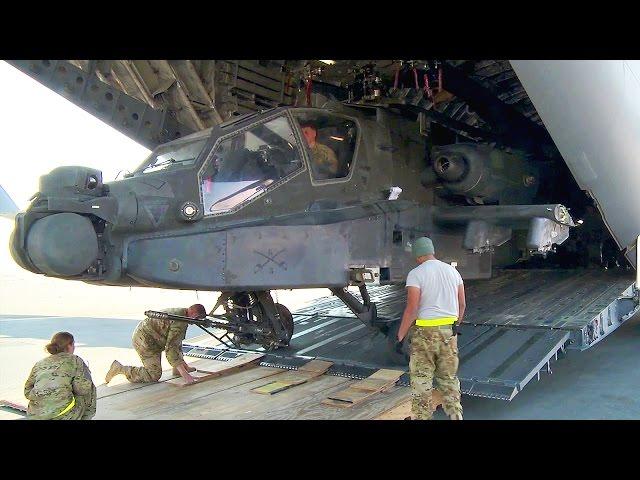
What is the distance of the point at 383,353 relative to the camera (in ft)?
19.8

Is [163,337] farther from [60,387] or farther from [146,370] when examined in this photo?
[60,387]

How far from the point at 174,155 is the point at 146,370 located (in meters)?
2.14

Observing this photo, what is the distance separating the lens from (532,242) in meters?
5.88

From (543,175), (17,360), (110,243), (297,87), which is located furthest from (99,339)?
(543,175)

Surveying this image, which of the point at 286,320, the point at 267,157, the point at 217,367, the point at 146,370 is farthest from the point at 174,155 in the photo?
the point at 286,320

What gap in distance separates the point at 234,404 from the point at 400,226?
238 centimetres

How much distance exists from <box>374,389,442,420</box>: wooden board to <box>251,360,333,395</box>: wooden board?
3.72ft

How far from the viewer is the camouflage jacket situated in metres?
5.65

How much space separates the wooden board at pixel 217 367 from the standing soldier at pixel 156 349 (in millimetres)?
89

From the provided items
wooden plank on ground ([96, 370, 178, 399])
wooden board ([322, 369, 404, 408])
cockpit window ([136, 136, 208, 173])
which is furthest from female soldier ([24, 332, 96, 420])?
wooden board ([322, 369, 404, 408])

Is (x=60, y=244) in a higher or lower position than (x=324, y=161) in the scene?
lower

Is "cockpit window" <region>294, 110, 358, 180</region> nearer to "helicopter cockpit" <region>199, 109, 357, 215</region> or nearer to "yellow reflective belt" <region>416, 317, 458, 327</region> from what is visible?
"helicopter cockpit" <region>199, 109, 357, 215</region>

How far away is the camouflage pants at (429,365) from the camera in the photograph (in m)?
4.32
